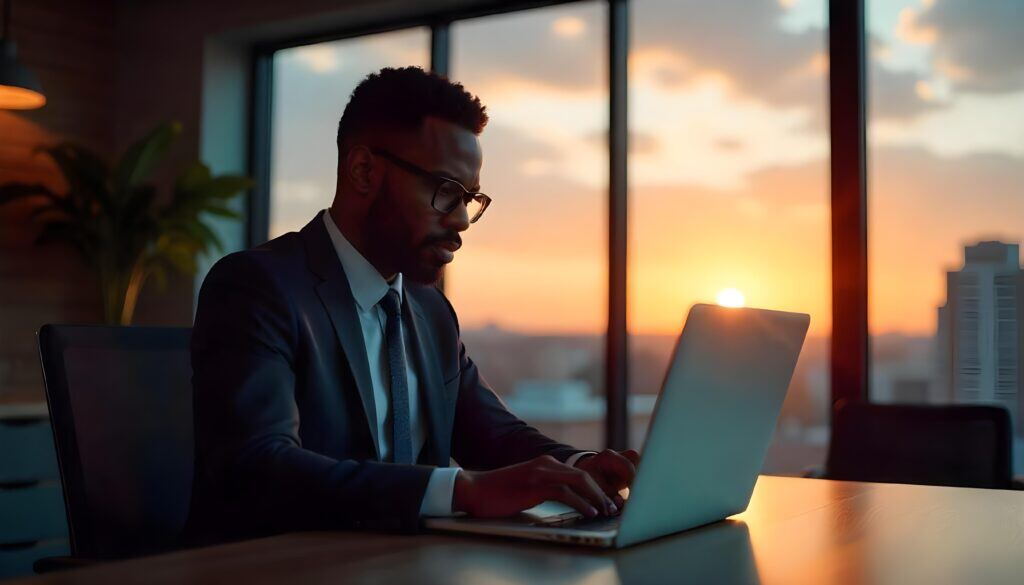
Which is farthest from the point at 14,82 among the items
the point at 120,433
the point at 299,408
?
the point at 299,408

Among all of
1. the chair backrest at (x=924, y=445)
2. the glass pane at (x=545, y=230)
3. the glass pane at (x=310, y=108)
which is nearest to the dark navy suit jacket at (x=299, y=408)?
the chair backrest at (x=924, y=445)

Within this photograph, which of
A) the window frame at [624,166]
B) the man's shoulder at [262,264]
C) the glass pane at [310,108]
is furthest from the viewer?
the glass pane at [310,108]

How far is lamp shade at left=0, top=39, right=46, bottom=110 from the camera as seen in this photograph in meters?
4.50

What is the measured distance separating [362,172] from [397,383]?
410mm

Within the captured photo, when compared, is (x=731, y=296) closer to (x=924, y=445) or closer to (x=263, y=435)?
(x=924, y=445)

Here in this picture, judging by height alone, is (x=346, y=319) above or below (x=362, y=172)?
below

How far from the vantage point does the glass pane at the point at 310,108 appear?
567 centimetres

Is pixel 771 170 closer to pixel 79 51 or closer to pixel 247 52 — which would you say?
pixel 247 52

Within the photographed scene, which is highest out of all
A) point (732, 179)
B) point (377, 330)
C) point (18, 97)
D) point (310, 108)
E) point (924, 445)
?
point (310, 108)

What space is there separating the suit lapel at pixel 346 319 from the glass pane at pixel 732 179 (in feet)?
9.06

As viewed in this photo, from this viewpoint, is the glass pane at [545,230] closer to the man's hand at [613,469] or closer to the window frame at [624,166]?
the window frame at [624,166]

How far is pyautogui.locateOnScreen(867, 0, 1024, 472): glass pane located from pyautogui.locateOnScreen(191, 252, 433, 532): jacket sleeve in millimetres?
3091

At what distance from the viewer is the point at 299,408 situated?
1599 millimetres

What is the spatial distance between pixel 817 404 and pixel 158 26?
4328 millimetres
